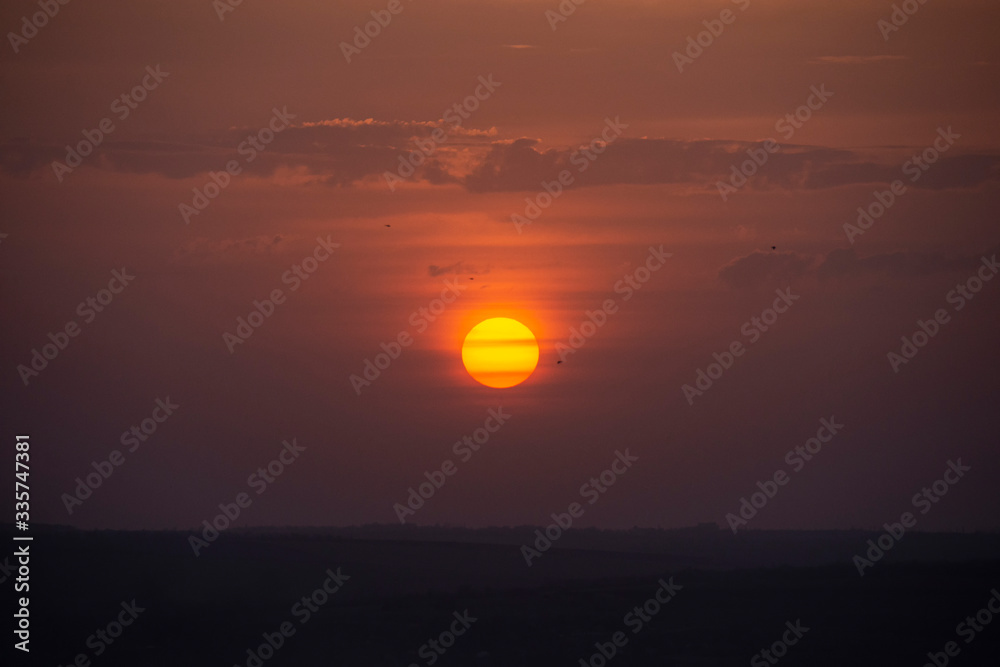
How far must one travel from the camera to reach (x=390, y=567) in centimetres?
6103

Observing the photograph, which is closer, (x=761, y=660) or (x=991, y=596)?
(x=761, y=660)

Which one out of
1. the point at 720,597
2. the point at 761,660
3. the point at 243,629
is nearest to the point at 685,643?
the point at 761,660

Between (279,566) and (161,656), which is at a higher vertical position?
(279,566)

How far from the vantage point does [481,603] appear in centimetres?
5612

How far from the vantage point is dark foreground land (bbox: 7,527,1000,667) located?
5053 cm

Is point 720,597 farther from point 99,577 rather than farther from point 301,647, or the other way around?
point 99,577

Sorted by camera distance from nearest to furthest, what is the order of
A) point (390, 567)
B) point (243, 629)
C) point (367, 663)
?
1. point (367, 663)
2. point (243, 629)
3. point (390, 567)

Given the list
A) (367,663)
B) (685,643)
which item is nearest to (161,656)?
(367,663)

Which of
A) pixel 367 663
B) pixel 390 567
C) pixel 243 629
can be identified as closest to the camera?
pixel 367 663

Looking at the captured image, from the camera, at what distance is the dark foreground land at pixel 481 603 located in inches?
1989

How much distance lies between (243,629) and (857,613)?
30710 millimetres

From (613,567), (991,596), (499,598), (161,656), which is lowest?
(161,656)

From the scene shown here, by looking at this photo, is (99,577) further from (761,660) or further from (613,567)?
(761,660)

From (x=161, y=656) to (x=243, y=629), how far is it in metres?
5.30
